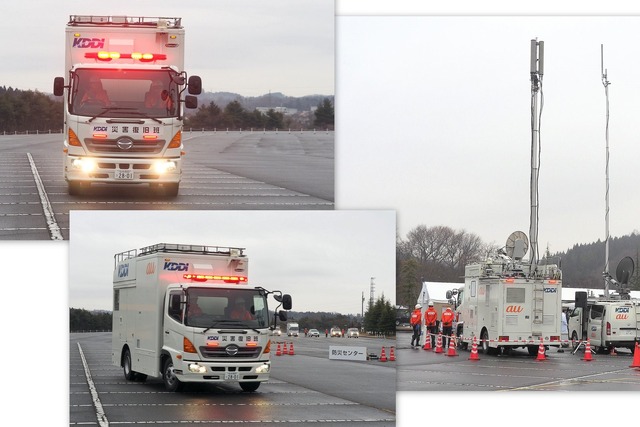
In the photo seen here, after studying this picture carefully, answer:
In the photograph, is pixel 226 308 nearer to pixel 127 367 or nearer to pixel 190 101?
pixel 127 367

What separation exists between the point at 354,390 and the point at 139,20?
8.26 meters

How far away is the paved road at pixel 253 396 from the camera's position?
602 inches

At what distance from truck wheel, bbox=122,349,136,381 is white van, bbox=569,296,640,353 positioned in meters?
16.1

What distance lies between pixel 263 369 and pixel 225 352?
0.68 meters

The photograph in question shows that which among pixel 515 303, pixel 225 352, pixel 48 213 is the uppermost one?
pixel 48 213

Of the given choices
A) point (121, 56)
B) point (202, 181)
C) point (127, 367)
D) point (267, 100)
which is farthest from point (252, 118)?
point (127, 367)

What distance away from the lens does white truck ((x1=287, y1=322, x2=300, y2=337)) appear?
53.7 feet

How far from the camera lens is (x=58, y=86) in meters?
19.5

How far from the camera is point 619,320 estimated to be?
2920cm

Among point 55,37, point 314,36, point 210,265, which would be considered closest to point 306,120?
point 314,36

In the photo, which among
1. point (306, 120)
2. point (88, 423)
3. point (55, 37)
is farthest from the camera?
point (306, 120)

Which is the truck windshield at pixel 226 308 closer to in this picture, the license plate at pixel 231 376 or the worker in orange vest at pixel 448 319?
the license plate at pixel 231 376

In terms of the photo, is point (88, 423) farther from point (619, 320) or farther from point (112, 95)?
point (619, 320)

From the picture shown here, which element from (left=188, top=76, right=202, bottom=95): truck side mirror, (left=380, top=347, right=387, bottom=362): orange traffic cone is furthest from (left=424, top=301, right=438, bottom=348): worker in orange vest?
(left=380, top=347, right=387, bottom=362): orange traffic cone
